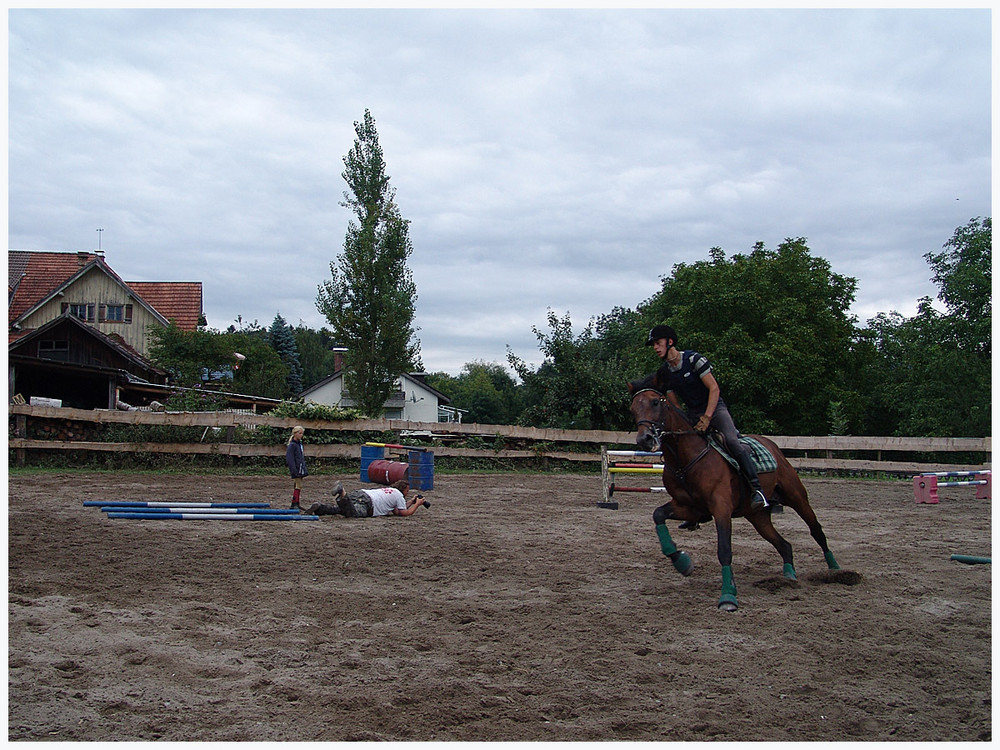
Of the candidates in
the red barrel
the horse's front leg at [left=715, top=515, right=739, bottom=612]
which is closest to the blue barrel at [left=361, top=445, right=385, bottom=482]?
the red barrel

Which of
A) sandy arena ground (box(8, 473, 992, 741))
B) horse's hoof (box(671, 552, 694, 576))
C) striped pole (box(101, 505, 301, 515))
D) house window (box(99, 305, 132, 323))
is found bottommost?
sandy arena ground (box(8, 473, 992, 741))

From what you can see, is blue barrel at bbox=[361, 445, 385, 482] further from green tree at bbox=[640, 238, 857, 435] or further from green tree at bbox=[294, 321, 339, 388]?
green tree at bbox=[294, 321, 339, 388]

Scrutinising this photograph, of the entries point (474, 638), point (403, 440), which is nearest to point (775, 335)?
point (403, 440)

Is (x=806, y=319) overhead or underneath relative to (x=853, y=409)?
overhead

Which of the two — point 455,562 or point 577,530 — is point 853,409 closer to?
point 577,530

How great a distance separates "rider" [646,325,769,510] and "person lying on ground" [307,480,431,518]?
5596 millimetres

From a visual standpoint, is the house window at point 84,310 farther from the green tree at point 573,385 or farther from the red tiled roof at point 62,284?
the green tree at point 573,385

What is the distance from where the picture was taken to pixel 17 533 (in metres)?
8.42

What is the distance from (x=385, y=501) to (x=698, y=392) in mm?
5920

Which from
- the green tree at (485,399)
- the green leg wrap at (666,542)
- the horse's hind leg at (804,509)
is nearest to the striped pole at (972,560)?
the horse's hind leg at (804,509)

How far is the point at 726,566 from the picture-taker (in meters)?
6.04

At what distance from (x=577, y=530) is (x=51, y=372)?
2339 centimetres

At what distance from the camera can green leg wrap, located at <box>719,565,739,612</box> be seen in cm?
573

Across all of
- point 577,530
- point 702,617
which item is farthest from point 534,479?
point 702,617
